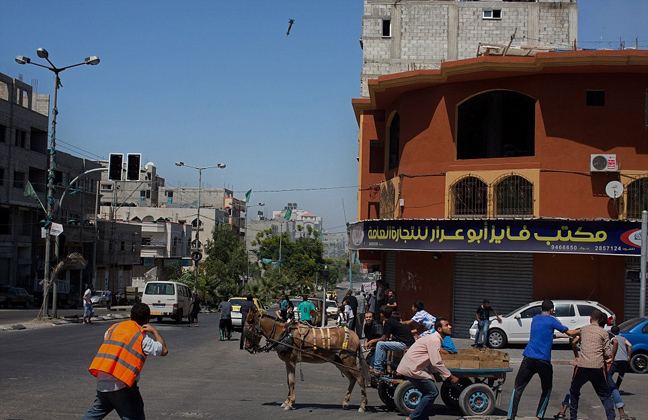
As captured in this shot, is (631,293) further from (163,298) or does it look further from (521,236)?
(163,298)

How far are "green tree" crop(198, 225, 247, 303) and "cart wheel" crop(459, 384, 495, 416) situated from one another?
45.6 m

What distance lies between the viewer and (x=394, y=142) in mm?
30656

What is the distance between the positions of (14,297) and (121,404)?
146 feet

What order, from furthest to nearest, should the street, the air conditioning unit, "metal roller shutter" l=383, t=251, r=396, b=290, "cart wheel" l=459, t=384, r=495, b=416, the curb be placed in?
1. "metal roller shutter" l=383, t=251, r=396, b=290
2. the curb
3. the air conditioning unit
4. "cart wheel" l=459, t=384, r=495, b=416
5. the street

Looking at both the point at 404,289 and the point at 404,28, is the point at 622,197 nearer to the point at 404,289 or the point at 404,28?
the point at 404,289

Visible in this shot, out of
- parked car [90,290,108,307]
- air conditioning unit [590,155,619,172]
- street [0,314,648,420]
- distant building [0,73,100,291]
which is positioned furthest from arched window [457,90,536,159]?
parked car [90,290,108,307]

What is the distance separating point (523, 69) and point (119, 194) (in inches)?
3507

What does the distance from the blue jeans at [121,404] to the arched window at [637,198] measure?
20.0 m

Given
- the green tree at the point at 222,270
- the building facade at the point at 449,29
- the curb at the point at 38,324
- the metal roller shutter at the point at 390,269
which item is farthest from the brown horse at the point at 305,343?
the green tree at the point at 222,270

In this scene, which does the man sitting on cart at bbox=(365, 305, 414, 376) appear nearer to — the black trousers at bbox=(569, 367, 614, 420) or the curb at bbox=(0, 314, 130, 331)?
the black trousers at bbox=(569, 367, 614, 420)

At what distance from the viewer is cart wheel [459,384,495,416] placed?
12078mm

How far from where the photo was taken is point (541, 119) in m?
24.4

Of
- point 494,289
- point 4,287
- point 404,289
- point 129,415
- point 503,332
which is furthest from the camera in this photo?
point 4,287

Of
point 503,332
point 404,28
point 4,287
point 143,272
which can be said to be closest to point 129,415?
point 503,332
